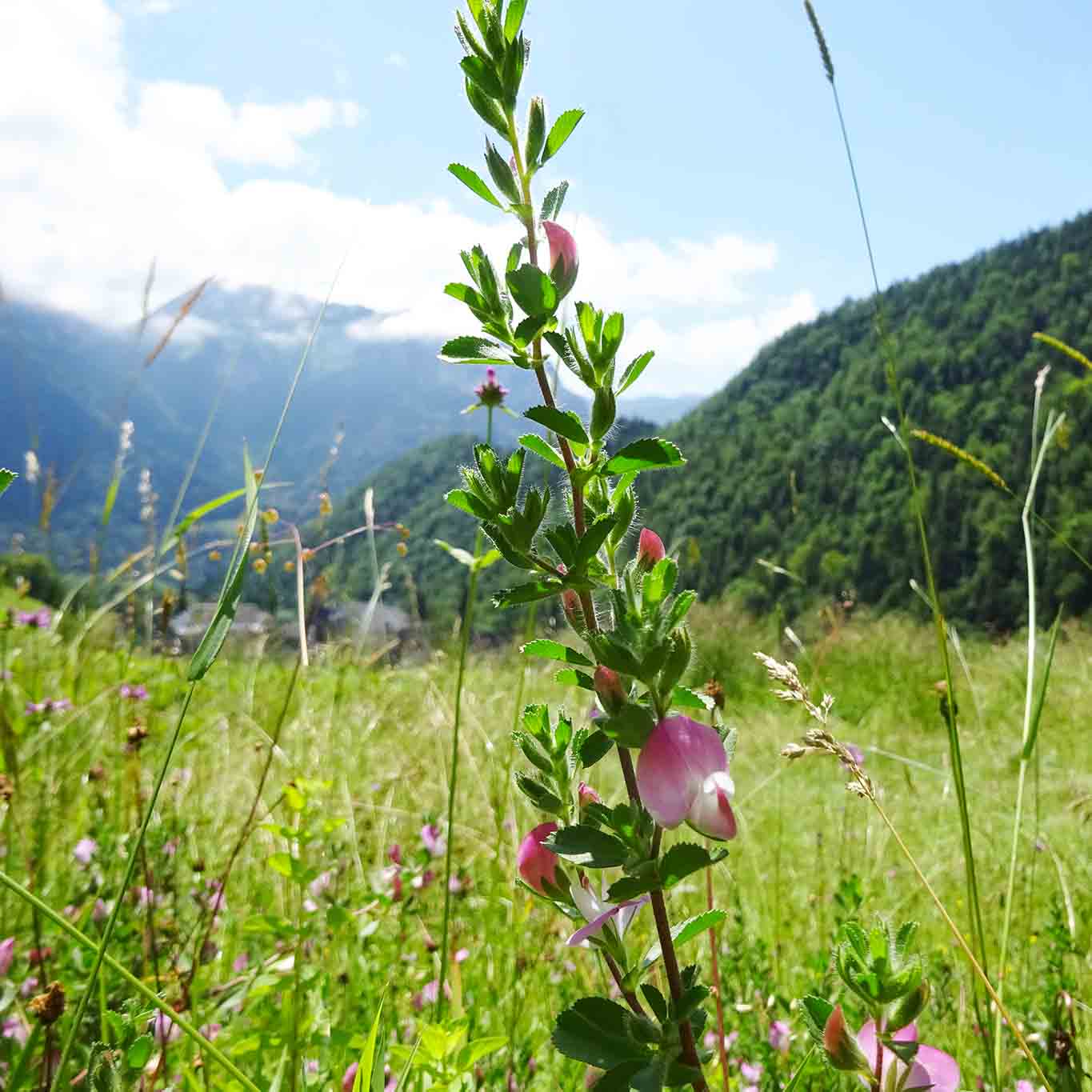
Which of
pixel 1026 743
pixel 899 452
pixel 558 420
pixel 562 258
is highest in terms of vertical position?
pixel 562 258

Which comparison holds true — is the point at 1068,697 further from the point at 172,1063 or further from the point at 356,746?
the point at 172,1063

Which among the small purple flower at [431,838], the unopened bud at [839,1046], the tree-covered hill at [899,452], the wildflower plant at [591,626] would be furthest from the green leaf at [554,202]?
the tree-covered hill at [899,452]

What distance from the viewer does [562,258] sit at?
0.60 m

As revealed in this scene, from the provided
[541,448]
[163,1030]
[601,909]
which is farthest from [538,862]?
[163,1030]

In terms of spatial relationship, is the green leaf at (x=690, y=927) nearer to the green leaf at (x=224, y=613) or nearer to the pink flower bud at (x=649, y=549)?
the pink flower bud at (x=649, y=549)

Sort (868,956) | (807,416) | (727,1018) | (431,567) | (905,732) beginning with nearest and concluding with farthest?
(868,956)
(727,1018)
(905,732)
(431,567)
(807,416)

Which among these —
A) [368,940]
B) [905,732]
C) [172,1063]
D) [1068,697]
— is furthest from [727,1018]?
[1068,697]

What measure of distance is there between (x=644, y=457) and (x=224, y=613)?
50 cm

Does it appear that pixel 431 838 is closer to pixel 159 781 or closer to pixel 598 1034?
pixel 159 781

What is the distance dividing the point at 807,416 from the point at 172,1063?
2513 inches

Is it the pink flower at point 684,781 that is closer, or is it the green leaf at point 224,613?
the pink flower at point 684,781

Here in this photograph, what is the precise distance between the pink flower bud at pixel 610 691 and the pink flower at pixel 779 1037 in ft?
3.84

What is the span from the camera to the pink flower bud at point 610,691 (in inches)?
20.2

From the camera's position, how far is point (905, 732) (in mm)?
5551
